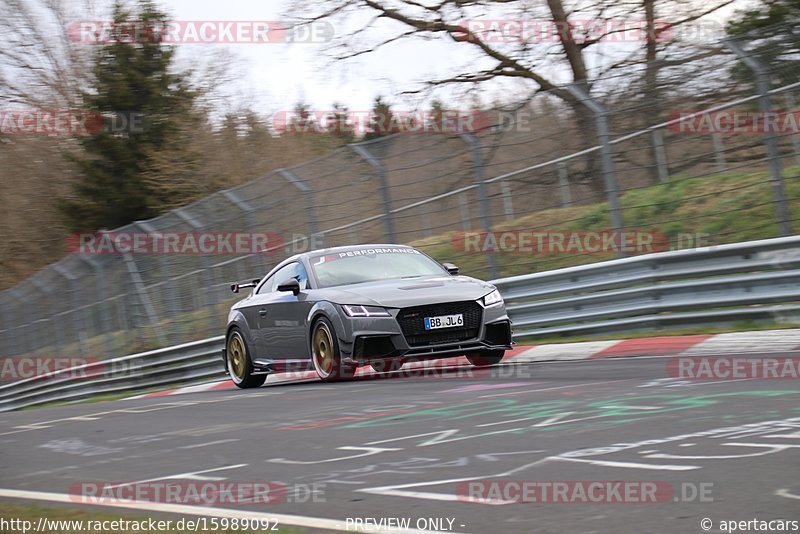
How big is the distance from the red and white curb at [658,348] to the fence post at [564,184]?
6.43 ft

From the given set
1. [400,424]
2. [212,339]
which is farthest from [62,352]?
[400,424]

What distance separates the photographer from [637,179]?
13273 mm

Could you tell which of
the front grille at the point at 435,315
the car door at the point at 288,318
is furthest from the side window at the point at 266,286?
the front grille at the point at 435,315

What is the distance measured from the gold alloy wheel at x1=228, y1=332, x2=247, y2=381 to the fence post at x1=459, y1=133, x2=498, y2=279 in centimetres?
315

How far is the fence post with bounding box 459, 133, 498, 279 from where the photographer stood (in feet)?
46.1

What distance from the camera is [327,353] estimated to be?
1155 centimetres

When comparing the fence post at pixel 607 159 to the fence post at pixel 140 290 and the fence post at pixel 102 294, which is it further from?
the fence post at pixel 102 294

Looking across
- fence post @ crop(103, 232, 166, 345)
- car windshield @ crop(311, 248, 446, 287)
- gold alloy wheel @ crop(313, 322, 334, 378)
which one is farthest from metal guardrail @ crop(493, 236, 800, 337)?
fence post @ crop(103, 232, 166, 345)

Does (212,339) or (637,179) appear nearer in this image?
(637,179)

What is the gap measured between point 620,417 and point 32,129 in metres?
39.7

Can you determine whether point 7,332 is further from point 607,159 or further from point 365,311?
point 365,311

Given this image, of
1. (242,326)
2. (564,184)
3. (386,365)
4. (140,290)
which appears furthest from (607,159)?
(140,290)

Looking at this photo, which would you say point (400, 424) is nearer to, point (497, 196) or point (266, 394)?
point (266, 394)

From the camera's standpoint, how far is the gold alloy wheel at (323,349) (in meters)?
11.4
